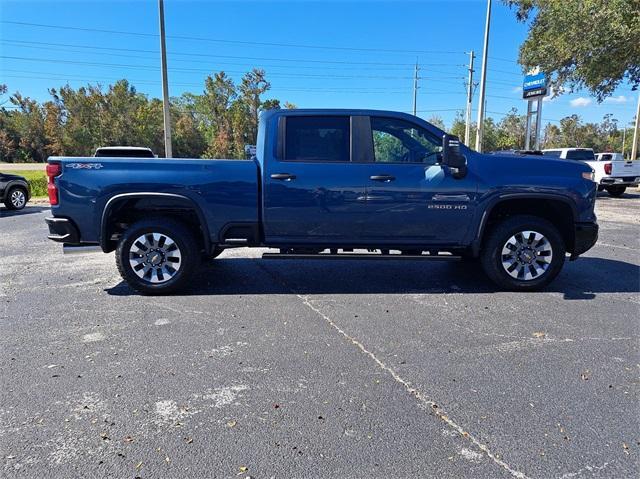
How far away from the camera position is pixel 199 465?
7.86ft

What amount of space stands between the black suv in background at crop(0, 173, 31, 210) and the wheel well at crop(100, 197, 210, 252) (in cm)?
1095

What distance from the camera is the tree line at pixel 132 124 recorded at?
46875mm

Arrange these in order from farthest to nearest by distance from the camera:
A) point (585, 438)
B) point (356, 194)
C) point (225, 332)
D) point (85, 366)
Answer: point (356, 194)
point (225, 332)
point (85, 366)
point (585, 438)

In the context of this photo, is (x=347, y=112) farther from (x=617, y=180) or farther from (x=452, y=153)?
(x=617, y=180)

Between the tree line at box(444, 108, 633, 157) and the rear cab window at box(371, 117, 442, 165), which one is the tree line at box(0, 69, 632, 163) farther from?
the rear cab window at box(371, 117, 442, 165)

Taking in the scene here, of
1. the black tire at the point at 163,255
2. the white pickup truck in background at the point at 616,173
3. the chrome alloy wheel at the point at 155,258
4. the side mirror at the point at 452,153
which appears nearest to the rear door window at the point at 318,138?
the side mirror at the point at 452,153

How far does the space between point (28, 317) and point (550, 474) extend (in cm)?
463

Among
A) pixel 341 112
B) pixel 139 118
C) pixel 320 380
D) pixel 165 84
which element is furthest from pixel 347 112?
pixel 139 118

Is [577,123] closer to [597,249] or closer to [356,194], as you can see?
[597,249]

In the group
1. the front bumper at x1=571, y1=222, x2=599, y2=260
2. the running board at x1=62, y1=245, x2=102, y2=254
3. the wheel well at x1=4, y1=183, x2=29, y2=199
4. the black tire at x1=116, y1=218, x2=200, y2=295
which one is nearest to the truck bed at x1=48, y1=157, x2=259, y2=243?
the running board at x1=62, y1=245, x2=102, y2=254

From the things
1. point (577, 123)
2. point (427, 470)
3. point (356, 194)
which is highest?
point (577, 123)

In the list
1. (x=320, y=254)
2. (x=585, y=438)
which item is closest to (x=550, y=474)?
(x=585, y=438)

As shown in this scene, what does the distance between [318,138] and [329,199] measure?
740mm

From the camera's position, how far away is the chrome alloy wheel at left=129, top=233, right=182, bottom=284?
17.3ft
